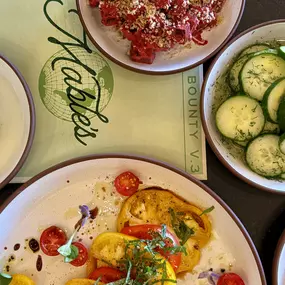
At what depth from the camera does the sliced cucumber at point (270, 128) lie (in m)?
1.61

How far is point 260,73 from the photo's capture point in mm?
1577

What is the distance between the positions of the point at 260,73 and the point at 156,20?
1.32 feet

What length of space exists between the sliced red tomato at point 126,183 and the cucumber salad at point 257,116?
355 mm

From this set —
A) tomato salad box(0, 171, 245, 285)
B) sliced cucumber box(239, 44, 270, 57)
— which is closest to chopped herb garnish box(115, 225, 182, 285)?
tomato salad box(0, 171, 245, 285)

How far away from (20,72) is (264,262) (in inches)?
44.7

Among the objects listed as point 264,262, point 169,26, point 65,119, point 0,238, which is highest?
point 169,26

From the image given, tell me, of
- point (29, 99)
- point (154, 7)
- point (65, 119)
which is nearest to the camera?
point (154, 7)

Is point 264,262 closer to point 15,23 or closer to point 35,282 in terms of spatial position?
point 35,282

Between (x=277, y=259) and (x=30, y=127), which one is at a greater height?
(x=30, y=127)

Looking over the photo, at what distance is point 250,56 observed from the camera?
5.27 ft

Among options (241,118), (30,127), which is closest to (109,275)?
(30,127)

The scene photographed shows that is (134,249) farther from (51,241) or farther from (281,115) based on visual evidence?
(281,115)

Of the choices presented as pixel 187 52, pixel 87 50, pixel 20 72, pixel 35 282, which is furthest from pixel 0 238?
pixel 187 52

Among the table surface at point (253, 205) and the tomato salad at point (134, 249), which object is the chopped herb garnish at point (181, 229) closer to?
the tomato salad at point (134, 249)
